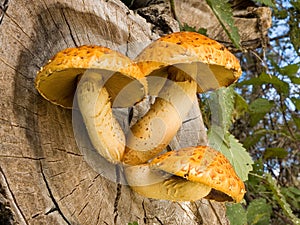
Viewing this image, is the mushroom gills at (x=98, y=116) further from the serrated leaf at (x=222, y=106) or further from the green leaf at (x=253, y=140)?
the green leaf at (x=253, y=140)

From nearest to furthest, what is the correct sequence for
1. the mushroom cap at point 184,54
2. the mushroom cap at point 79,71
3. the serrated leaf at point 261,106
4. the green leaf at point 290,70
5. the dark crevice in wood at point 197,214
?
the mushroom cap at point 79,71 → the mushroom cap at point 184,54 → the dark crevice in wood at point 197,214 → the green leaf at point 290,70 → the serrated leaf at point 261,106

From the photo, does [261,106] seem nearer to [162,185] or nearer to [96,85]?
[162,185]

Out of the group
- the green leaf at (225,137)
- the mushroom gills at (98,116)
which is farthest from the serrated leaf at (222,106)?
the mushroom gills at (98,116)

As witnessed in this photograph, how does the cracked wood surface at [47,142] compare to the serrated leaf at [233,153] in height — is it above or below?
above

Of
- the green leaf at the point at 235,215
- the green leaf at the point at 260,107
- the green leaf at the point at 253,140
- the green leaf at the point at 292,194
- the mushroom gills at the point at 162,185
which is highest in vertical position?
the mushroom gills at the point at 162,185

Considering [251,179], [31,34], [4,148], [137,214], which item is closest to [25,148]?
[4,148]

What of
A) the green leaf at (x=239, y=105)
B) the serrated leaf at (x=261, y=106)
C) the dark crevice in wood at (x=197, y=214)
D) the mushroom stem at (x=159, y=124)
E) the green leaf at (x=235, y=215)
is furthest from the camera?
the serrated leaf at (x=261, y=106)

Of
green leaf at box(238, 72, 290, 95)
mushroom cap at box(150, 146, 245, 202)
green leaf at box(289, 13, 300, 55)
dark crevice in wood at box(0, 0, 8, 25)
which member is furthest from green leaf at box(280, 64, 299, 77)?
dark crevice in wood at box(0, 0, 8, 25)
